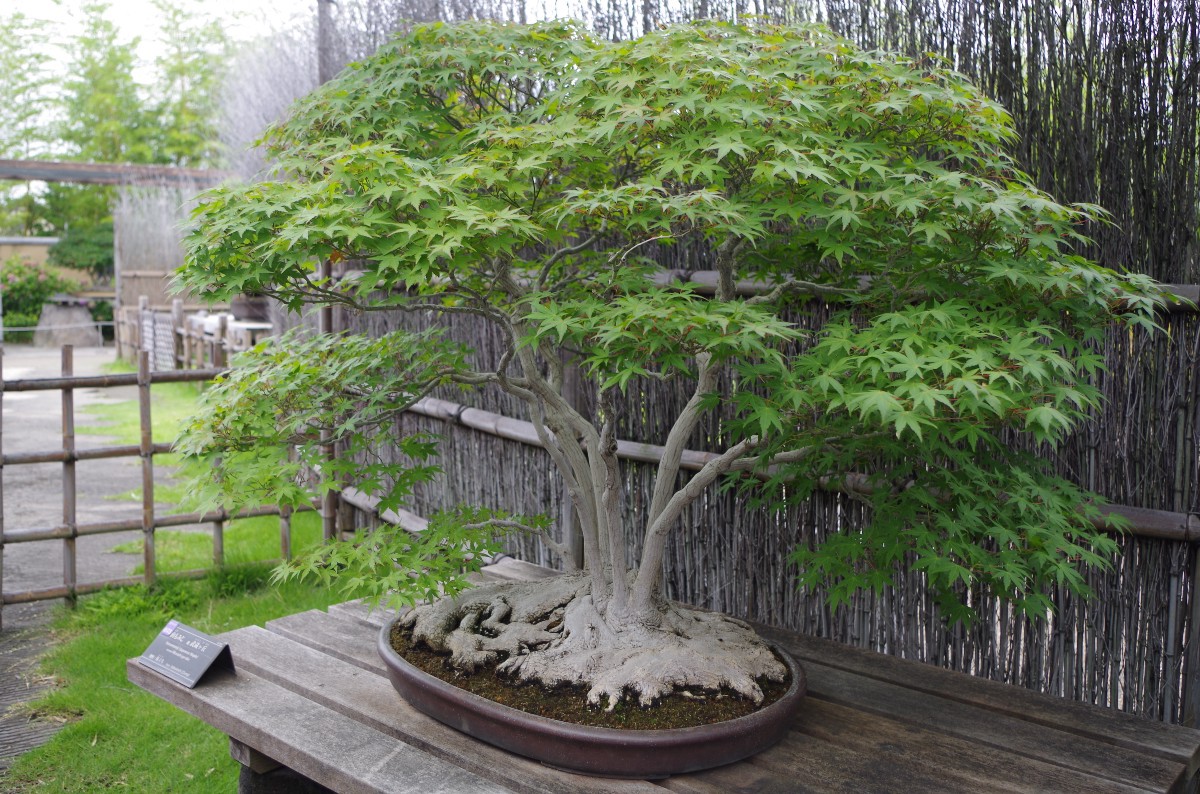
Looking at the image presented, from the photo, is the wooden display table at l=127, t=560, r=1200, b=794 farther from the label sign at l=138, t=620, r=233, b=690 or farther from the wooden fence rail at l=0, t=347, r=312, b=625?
the wooden fence rail at l=0, t=347, r=312, b=625

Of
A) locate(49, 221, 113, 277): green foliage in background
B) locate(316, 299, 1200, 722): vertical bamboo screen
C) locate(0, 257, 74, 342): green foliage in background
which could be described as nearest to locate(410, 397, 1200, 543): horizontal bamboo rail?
locate(316, 299, 1200, 722): vertical bamboo screen

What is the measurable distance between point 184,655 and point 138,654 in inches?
68.8

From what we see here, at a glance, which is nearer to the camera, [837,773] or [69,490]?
[837,773]

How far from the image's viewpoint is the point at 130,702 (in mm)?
3670

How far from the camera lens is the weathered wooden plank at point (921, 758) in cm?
200

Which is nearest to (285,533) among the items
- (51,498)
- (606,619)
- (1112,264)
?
(51,498)

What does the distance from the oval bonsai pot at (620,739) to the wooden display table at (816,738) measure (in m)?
0.03

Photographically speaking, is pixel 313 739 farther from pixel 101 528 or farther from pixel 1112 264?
pixel 101 528

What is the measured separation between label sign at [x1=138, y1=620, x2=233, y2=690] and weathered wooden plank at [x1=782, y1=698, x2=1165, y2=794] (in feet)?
4.69

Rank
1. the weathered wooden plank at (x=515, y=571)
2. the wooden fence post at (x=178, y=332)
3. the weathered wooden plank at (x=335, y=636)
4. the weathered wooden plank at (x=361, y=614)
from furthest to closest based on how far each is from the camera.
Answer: the wooden fence post at (x=178, y=332), the weathered wooden plank at (x=515, y=571), the weathered wooden plank at (x=361, y=614), the weathered wooden plank at (x=335, y=636)

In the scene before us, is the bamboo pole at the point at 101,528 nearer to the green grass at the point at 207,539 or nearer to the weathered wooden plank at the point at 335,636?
the green grass at the point at 207,539

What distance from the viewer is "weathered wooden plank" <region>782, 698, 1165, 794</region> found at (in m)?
2.00

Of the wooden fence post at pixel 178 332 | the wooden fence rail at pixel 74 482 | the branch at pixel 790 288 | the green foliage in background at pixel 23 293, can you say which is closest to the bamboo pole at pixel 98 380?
the wooden fence rail at pixel 74 482

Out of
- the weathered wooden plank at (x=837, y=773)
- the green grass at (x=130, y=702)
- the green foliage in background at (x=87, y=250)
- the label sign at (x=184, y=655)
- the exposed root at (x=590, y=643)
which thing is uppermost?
the green foliage in background at (x=87, y=250)
